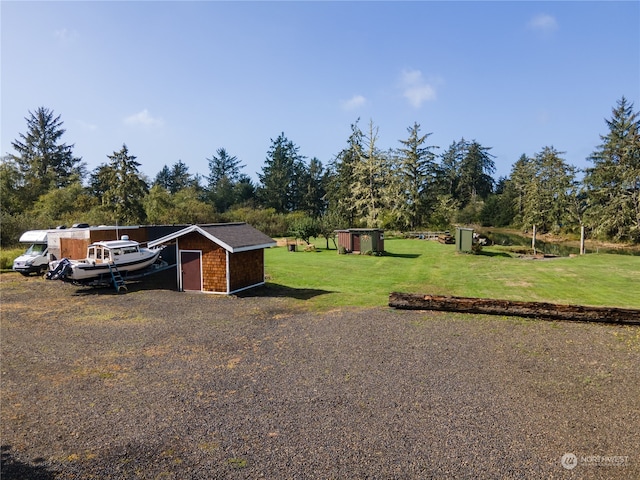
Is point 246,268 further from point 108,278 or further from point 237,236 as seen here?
point 108,278

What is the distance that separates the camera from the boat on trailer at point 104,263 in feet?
61.4

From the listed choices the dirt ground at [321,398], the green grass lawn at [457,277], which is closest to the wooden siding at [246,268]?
the green grass lawn at [457,277]

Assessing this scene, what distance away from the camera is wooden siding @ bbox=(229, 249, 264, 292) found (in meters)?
18.7

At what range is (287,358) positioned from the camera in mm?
10602

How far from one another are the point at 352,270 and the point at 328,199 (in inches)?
1949

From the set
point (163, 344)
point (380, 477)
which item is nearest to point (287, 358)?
point (163, 344)

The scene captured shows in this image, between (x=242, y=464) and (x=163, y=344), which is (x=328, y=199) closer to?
(x=163, y=344)

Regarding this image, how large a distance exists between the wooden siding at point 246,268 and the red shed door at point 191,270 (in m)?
1.71

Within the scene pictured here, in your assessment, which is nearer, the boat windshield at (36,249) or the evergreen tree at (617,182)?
the boat windshield at (36,249)

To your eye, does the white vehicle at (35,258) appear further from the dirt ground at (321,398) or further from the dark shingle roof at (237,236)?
the dark shingle roof at (237,236)

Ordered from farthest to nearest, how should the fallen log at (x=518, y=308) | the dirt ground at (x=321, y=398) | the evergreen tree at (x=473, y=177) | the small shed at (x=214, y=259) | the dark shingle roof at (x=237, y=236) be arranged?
the evergreen tree at (x=473, y=177) → the dark shingle roof at (x=237, y=236) → the small shed at (x=214, y=259) → the fallen log at (x=518, y=308) → the dirt ground at (x=321, y=398)

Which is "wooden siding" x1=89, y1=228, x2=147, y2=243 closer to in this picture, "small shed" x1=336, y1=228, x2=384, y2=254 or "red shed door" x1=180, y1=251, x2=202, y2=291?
"red shed door" x1=180, y1=251, x2=202, y2=291
